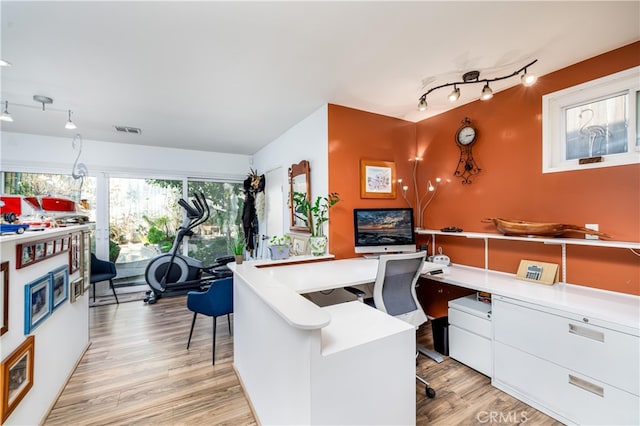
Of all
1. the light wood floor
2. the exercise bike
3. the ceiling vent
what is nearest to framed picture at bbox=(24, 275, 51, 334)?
the light wood floor

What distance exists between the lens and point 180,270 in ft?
14.0

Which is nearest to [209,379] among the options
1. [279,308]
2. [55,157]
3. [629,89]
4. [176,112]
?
[279,308]

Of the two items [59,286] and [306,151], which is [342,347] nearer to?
[59,286]

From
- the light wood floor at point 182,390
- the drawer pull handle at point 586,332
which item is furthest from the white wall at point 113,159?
the drawer pull handle at point 586,332

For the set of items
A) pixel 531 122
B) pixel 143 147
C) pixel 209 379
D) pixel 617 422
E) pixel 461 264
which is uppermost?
pixel 143 147

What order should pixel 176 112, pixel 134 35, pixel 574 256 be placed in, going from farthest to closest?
pixel 176 112 → pixel 574 256 → pixel 134 35

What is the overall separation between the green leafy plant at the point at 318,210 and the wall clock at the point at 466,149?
4.82 ft

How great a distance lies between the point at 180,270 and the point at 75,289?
6.52 feet

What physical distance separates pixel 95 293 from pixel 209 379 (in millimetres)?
3450

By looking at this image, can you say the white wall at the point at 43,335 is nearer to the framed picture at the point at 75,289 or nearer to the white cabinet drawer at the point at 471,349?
the framed picture at the point at 75,289

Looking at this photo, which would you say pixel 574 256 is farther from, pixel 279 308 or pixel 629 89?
pixel 279 308

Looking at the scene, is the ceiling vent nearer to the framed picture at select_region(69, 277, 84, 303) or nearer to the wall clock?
the framed picture at select_region(69, 277, 84, 303)

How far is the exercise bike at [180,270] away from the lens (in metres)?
4.12

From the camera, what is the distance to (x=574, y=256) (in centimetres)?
215
